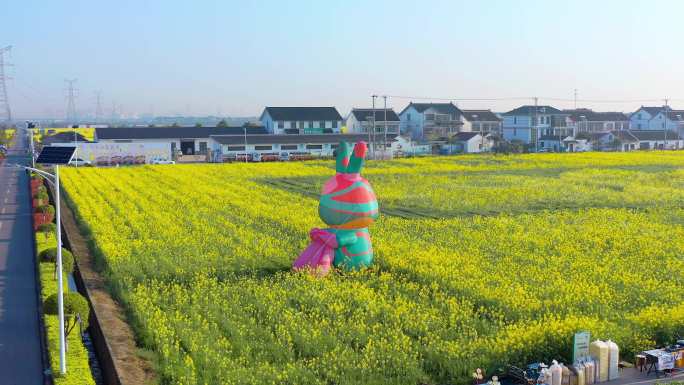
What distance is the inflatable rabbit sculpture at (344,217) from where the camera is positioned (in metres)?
16.4

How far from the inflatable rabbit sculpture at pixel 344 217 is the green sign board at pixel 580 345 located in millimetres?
6242

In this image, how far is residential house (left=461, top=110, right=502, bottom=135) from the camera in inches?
3396

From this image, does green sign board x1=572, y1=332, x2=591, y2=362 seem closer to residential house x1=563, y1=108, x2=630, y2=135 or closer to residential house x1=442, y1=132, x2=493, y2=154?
residential house x1=442, y1=132, x2=493, y2=154

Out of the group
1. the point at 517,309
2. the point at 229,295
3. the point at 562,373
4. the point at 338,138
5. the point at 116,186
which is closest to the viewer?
the point at 562,373

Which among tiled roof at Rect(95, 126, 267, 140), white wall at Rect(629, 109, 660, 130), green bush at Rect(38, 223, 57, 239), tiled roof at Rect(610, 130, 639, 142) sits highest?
white wall at Rect(629, 109, 660, 130)

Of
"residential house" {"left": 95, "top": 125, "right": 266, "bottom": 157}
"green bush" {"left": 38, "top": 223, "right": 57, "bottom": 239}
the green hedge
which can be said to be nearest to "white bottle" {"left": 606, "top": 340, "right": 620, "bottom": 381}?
the green hedge

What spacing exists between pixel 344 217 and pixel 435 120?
6969 cm

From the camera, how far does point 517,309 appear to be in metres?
14.4

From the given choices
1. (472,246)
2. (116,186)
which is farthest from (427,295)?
(116,186)

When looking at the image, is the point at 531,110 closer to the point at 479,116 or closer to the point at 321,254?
the point at 479,116

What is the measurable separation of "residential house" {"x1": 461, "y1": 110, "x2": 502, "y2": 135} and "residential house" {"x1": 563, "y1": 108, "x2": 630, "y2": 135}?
9.12 meters

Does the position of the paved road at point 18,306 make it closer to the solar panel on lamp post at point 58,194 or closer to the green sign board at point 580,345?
the solar panel on lamp post at point 58,194

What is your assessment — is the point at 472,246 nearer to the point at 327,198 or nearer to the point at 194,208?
the point at 327,198

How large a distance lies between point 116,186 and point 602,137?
60090mm
